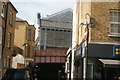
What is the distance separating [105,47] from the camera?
17094 mm

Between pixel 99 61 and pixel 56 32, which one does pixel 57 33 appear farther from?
pixel 99 61

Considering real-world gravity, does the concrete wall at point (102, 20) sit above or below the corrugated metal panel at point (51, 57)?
above

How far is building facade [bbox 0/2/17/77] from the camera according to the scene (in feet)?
84.7

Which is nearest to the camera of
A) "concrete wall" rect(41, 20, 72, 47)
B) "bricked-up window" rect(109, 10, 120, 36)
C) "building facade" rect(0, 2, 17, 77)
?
"bricked-up window" rect(109, 10, 120, 36)

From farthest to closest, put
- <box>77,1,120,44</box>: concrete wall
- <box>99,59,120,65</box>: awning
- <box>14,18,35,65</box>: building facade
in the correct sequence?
1. <box>14,18,35,65</box>: building facade
2. <box>77,1,120,44</box>: concrete wall
3. <box>99,59,120,65</box>: awning

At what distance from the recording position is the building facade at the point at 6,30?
25822mm

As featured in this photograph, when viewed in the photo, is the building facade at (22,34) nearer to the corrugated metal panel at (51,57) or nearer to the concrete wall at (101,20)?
the corrugated metal panel at (51,57)

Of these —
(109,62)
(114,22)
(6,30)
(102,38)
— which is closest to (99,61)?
(109,62)

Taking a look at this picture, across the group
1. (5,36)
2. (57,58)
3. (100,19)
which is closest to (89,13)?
(100,19)

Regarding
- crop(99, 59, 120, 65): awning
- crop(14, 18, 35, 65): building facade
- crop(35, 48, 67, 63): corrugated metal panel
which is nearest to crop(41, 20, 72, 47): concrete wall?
crop(14, 18, 35, 65): building facade

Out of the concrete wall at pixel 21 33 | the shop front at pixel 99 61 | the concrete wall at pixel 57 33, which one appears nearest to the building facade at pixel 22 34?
the concrete wall at pixel 21 33

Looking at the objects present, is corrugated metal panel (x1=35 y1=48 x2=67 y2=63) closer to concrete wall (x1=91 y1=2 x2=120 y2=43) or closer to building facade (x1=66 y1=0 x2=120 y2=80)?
building facade (x1=66 y1=0 x2=120 y2=80)

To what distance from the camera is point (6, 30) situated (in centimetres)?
2762

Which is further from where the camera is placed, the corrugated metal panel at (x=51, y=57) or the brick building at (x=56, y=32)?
the brick building at (x=56, y=32)
